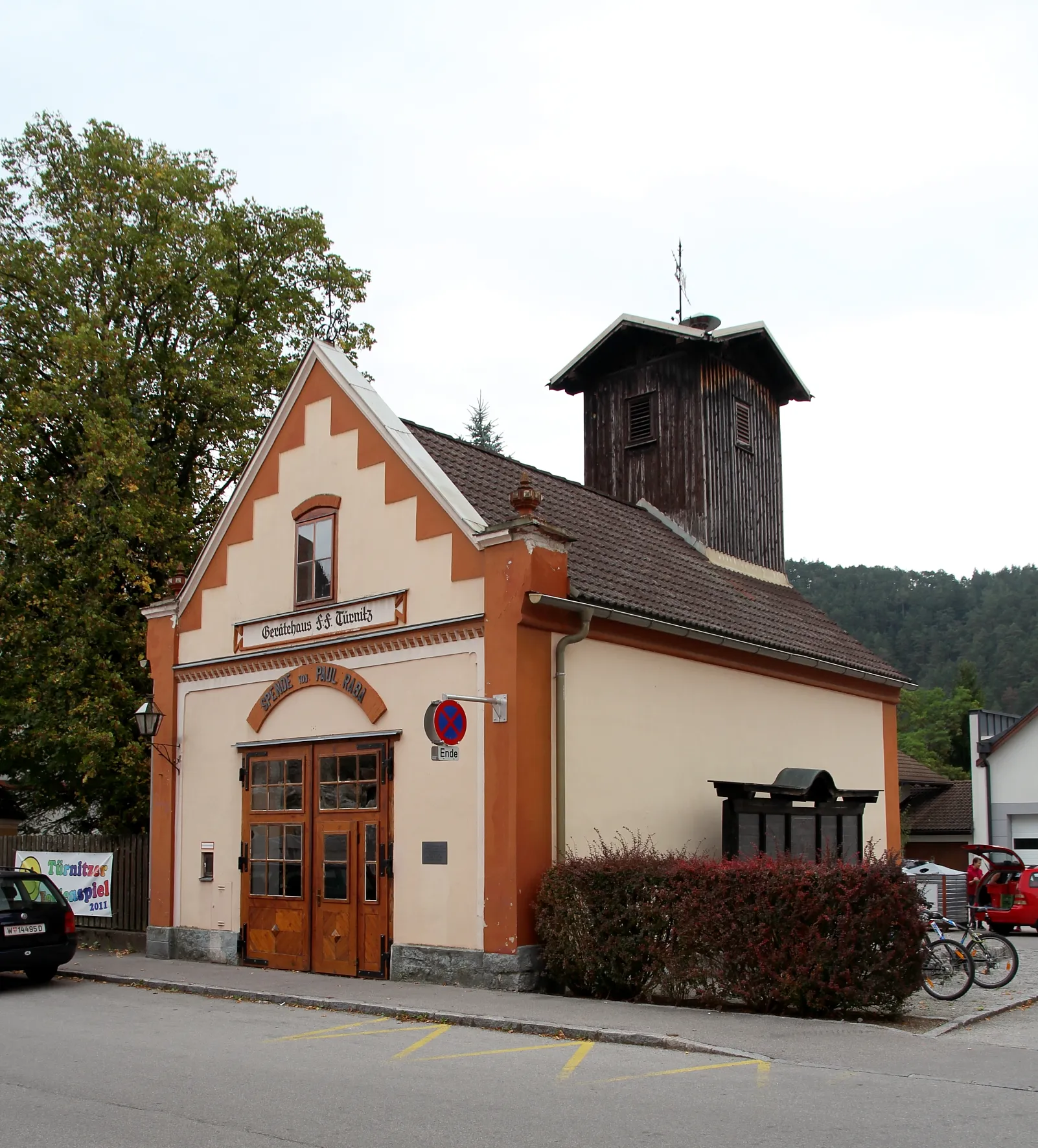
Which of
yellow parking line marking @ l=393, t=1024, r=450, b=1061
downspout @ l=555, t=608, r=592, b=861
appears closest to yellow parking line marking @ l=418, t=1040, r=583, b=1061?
yellow parking line marking @ l=393, t=1024, r=450, b=1061

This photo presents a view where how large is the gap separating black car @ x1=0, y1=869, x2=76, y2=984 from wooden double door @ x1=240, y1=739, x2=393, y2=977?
2399mm

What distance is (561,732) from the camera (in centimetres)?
1477

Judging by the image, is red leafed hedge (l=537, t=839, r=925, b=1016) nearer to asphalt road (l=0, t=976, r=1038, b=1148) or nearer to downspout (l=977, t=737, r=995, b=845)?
asphalt road (l=0, t=976, r=1038, b=1148)

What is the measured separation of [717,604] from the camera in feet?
63.7

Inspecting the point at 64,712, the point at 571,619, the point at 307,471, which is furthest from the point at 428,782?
the point at 64,712

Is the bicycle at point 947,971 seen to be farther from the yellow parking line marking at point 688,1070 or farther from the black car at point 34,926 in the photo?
the black car at point 34,926

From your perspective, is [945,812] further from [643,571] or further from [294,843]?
[294,843]

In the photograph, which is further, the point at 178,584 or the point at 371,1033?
the point at 178,584

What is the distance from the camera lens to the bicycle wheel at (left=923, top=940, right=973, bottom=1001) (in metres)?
12.6

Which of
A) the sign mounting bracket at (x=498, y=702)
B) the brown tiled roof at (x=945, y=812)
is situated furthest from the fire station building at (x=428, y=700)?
the brown tiled roof at (x=945, y=812)

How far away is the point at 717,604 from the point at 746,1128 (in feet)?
40.5

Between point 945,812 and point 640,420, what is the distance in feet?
81.5

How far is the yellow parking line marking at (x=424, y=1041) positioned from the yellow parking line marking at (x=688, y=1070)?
186 centimetres

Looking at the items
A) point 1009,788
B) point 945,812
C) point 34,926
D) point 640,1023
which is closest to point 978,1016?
point 640,1023
